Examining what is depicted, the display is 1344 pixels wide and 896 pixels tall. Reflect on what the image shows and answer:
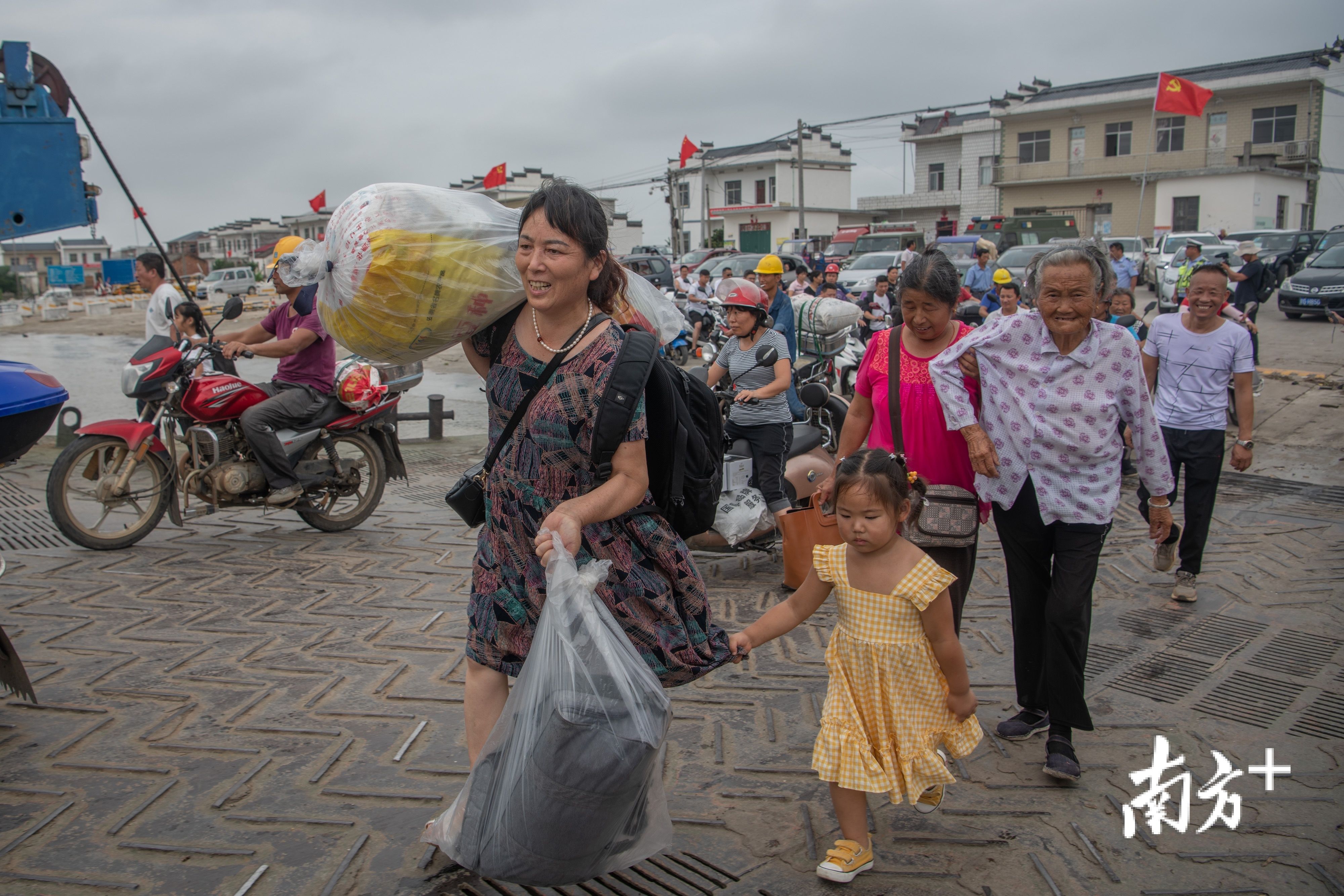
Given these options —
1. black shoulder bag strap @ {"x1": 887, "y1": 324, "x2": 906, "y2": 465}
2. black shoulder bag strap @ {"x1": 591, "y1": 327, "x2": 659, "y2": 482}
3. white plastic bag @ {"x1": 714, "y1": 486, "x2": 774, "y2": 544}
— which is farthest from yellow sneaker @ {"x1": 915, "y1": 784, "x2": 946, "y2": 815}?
white plastic bag @ {"x1": 714, "y1": 486, "x2": 774, "y2": 544}

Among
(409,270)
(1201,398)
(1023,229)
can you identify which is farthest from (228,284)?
(409,270)

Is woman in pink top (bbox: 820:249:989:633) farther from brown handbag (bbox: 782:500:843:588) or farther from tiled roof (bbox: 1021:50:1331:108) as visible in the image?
tiled roof (bbox: 1021:50:1331:108)

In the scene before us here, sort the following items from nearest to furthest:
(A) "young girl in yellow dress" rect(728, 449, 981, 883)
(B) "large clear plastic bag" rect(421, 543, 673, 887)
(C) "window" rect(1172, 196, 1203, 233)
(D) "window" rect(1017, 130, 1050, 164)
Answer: (B) "large clear plastic bag" rect(421, 543, 673, 887) → (A) "young girl in yellow dress" rect(728, 449, 981, 883) → (C) "window" rect(1172, 196, 1203, 233) → (D) "window" rect(1017, 130, 1050, 164)

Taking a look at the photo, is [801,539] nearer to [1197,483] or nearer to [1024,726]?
[1024,726]

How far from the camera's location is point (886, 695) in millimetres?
2619

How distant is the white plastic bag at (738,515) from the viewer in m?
5.28

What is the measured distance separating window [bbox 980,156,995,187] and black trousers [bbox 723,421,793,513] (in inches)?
1792

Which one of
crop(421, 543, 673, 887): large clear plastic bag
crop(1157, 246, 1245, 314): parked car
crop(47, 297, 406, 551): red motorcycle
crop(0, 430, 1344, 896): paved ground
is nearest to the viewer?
crop(421, 543, 673, 887): large clear plastic bag

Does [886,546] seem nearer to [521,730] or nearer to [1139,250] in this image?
[521,730]

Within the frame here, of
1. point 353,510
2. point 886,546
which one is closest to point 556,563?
point 886,546

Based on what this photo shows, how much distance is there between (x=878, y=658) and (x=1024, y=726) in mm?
1166

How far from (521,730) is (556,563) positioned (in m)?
0.40

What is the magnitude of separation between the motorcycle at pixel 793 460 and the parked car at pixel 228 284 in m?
36.4

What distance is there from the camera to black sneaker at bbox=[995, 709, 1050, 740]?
11.2ft
